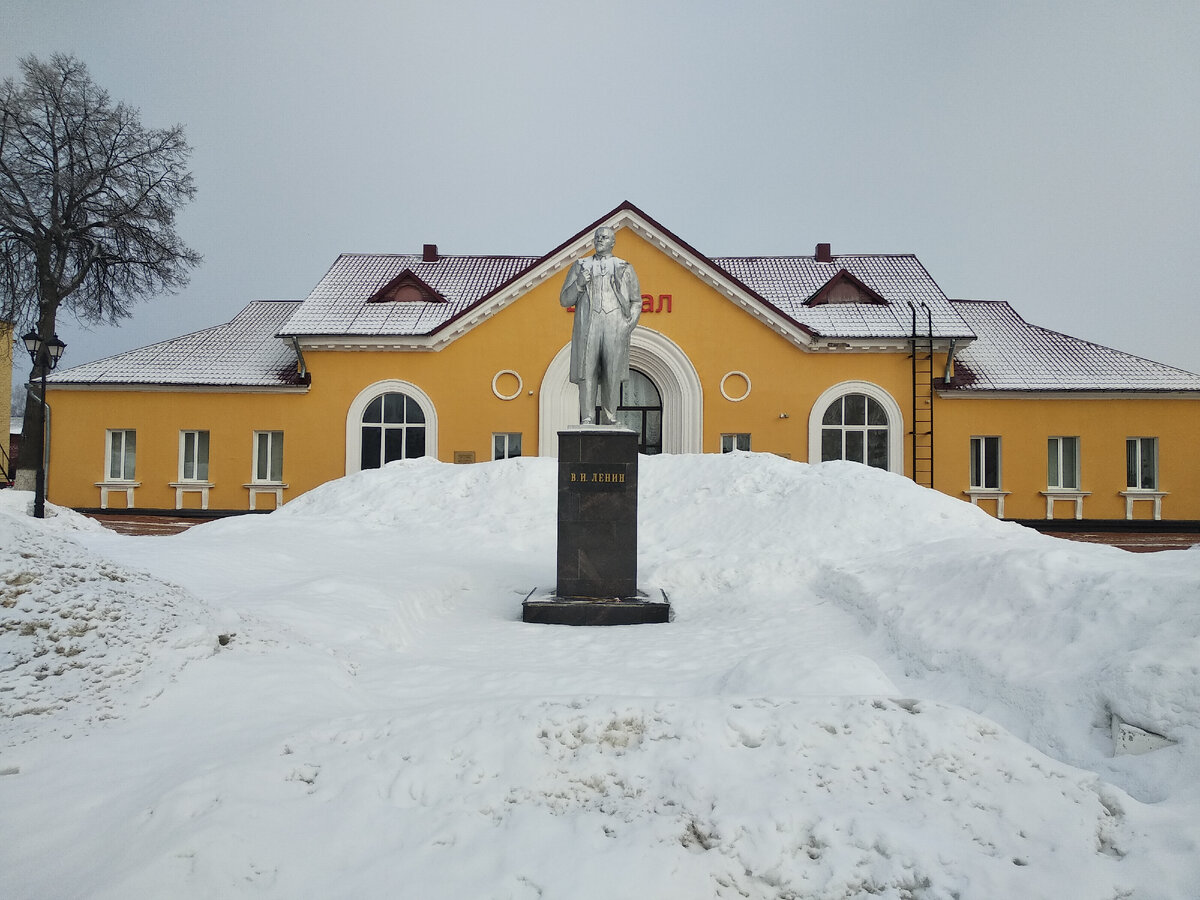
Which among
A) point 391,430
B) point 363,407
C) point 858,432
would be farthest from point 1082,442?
point 363,407

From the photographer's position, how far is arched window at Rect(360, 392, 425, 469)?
19.4m

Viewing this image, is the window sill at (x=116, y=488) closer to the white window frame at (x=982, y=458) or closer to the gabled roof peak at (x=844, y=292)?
the gabled roof peak at (x=844, y=292)

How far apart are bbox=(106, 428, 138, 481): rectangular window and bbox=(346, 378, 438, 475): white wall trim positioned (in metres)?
6.03

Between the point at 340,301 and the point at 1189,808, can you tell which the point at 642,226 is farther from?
the point at 1189,808

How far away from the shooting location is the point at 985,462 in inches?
765

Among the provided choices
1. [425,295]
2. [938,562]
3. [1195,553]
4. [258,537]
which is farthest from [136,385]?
[1195,553]

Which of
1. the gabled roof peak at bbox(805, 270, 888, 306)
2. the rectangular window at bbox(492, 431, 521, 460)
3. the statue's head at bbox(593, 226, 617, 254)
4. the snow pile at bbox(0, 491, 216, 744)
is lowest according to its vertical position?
the snow pile at bbox(0, 491, 216, 744)

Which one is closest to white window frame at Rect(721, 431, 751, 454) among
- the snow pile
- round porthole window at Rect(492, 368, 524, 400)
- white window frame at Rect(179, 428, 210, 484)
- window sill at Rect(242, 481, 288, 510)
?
round porthole window at Rect(492, 368, 524, 400)

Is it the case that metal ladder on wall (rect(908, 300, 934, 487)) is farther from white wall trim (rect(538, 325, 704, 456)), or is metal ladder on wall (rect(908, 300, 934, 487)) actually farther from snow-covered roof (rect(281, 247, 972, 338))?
white wall trim (rect(538, 325, 704, 456))

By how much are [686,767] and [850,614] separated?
463cm

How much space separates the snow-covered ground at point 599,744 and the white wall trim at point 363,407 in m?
12.5

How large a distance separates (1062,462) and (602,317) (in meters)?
16.5

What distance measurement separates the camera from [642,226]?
1936 centimetres

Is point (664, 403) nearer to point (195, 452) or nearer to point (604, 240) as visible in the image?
point (604, 240)
